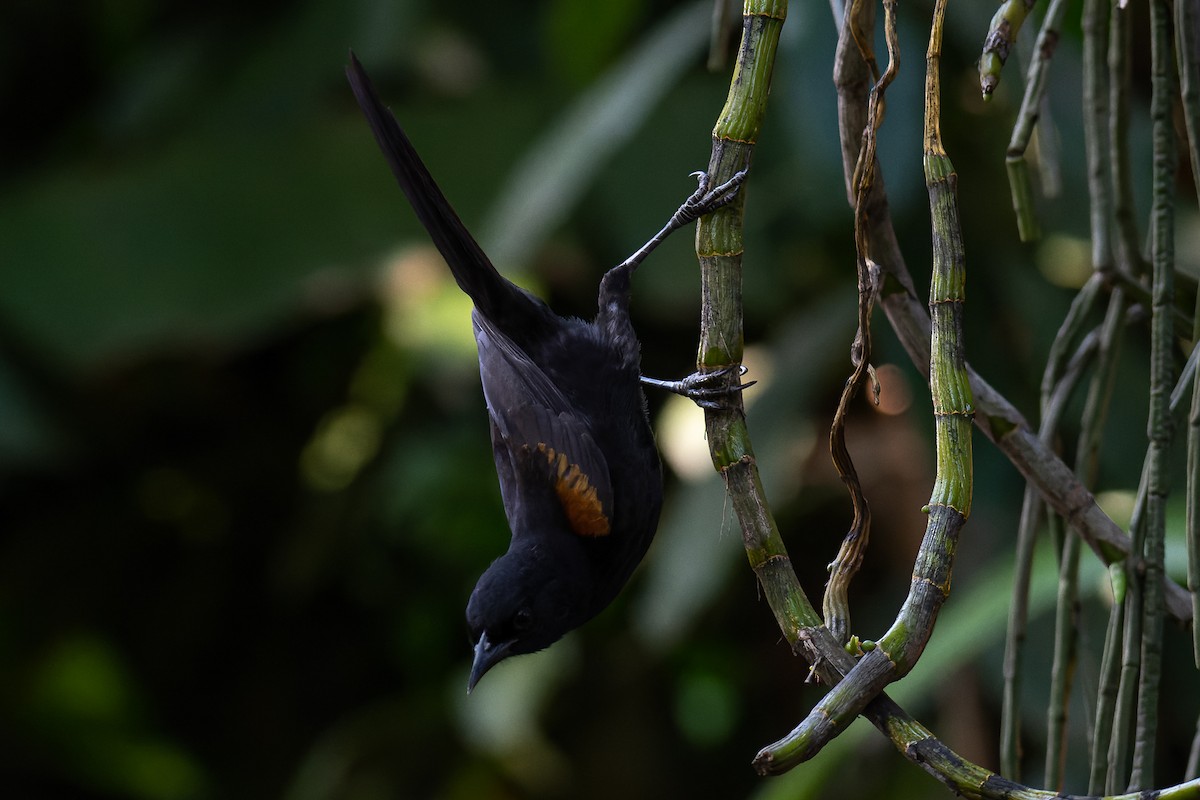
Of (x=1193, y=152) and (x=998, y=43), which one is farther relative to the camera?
(x=1193, y=152)

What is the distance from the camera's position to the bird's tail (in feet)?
4.37

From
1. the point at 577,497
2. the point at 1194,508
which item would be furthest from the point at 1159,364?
the point at 577,497

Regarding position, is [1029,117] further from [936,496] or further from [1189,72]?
[936,496]

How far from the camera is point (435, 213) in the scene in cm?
150

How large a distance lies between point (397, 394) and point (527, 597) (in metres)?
3.73

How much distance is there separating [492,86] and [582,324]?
2.95m

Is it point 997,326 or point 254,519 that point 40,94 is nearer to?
point 254,519

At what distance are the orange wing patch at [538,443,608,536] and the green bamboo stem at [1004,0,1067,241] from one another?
59 centimetres

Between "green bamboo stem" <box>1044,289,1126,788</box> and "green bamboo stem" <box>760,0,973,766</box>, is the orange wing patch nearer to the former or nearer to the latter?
"green bamboo stem" <box>1044,289,1126,788</box>

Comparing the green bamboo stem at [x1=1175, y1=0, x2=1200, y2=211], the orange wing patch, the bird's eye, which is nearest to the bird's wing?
the orange wing patch

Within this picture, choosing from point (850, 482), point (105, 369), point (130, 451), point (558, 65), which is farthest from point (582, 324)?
point (130, 451)

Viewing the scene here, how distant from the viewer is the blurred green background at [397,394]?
11.2 ft

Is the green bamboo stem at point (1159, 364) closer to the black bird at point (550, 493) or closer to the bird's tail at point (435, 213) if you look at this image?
the black bird at point (550, 493)

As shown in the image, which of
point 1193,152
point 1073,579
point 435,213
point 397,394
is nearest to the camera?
point 1193,152
